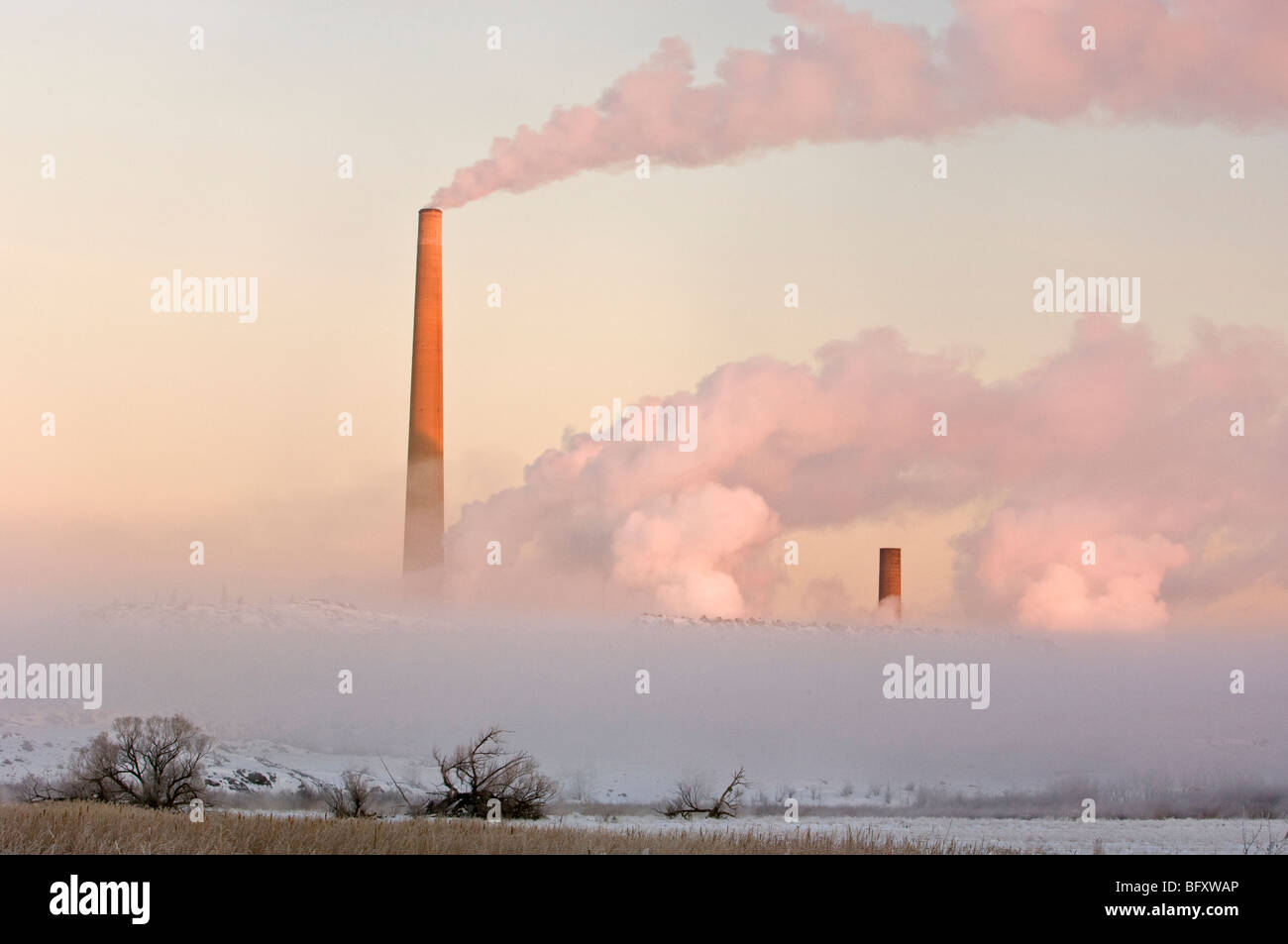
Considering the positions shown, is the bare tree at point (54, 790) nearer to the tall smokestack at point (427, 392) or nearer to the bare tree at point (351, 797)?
the bare tree at point (351, 797)

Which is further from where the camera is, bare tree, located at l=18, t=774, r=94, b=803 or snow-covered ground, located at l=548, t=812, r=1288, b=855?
bare tree, located at l=18, t=774, r=94, b=803

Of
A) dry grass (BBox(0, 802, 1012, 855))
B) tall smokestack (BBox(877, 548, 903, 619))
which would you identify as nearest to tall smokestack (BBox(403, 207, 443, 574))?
tall smokestack (BBox(877, 548, 903, 619))

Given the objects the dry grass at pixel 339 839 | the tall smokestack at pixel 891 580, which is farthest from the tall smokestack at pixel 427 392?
the dry grass at pixel 339 839

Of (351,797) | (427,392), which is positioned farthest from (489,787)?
(427,392)

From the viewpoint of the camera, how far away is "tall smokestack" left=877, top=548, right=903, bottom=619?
50.6 meters

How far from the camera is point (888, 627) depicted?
50000 millimetres

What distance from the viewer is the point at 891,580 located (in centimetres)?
5069

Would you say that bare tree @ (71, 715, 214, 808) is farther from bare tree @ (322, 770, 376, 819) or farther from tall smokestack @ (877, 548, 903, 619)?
tall smokestack @ (877, 548, 903, 619)

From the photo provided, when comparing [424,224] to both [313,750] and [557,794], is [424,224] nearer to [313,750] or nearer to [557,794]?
[313,750]

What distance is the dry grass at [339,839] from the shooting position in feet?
55.6

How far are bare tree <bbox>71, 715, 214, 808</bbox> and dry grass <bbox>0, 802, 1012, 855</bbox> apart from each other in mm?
4894
